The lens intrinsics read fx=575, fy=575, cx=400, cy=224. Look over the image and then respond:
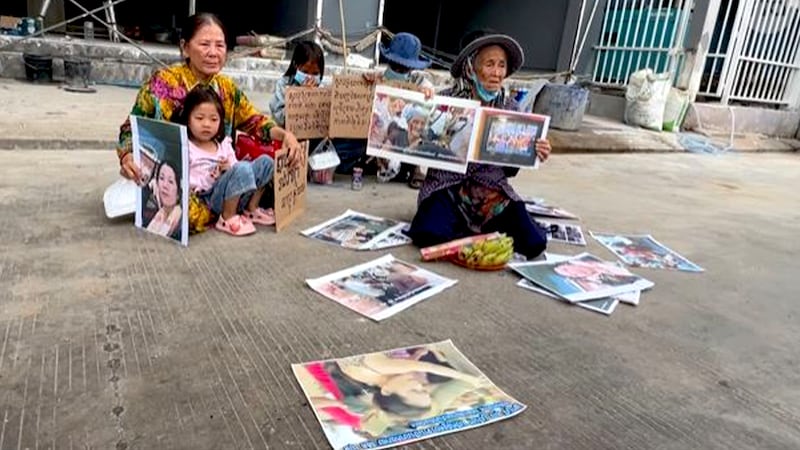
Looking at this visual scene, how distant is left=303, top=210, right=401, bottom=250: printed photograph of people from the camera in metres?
2.31

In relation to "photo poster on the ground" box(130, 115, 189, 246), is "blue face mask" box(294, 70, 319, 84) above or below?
above

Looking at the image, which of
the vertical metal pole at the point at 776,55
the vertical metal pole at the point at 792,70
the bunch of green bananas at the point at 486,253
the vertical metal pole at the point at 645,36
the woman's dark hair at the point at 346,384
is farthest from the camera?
the vertical metal pole at the point at 792,70

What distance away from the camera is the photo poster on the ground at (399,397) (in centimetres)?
121

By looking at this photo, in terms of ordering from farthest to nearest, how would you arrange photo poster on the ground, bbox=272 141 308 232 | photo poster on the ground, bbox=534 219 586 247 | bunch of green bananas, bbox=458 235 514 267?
photo poster on the ground, bbox=534 219 586 247 < photo poster on the ground, bbox=272 141 308 232 < bunch of green bananas, bbox=458 235 514 267

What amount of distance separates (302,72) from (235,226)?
1.09 meters

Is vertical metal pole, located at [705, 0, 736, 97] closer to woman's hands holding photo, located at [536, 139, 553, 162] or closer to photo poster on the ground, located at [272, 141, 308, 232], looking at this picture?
woman's hands holding photo, located at [536, 139, 553, 162]

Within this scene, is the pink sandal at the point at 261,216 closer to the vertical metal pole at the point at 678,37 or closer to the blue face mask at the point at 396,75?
the blue face mask at the point at 396,75

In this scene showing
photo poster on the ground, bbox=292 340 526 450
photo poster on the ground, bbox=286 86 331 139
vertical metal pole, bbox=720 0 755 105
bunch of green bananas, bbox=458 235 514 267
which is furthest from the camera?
vertical metal pole, bbox=720 0 755 105

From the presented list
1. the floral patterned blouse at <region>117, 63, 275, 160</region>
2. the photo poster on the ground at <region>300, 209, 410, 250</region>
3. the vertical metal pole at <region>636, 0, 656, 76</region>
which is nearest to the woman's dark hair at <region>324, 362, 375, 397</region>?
the photo poster on the ground at <region>300, 209, 410, 250</region>

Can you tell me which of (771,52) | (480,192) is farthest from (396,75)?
(771,52)

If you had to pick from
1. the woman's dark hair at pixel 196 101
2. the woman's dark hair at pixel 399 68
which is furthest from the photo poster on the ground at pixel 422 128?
the woman's dark hair at pixel 399 68

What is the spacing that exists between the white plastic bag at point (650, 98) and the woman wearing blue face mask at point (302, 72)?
16.3 feet

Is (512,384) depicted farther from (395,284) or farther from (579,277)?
(579,277)

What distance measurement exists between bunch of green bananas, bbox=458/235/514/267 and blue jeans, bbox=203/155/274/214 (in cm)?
85
